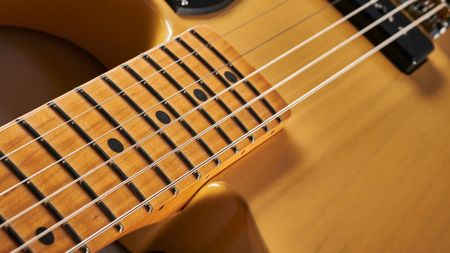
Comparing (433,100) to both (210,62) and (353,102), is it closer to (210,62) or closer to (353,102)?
(353,102)

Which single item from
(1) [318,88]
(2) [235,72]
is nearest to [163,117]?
(2) [235,72]

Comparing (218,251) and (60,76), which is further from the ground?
(60,76)

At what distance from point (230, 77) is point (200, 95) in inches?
2.1

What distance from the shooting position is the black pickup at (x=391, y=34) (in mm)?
773

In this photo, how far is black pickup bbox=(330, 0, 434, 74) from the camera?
773mm

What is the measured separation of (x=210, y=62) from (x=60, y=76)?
194 mm

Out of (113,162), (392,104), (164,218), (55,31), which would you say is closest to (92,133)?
(113,162)

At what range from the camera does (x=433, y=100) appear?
2.53 feet

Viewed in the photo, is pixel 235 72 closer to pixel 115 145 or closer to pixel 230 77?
pixel 230 77

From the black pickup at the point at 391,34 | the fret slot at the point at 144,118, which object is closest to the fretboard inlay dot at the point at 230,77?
the fret slot at the point at 144,118

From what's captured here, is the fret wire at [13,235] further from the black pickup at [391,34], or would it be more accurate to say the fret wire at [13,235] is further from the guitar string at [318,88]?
the black pickup at [391,34]

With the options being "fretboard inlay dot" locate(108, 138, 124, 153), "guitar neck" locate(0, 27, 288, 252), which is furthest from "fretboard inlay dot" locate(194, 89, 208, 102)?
"fretboard inlay dot" locate(108, 138, 124, 153)

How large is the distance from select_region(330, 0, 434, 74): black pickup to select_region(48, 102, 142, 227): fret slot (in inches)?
17.4

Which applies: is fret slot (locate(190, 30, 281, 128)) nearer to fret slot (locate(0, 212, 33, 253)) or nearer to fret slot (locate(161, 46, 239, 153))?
fret slot (locate(161, 46, 239, 153))
